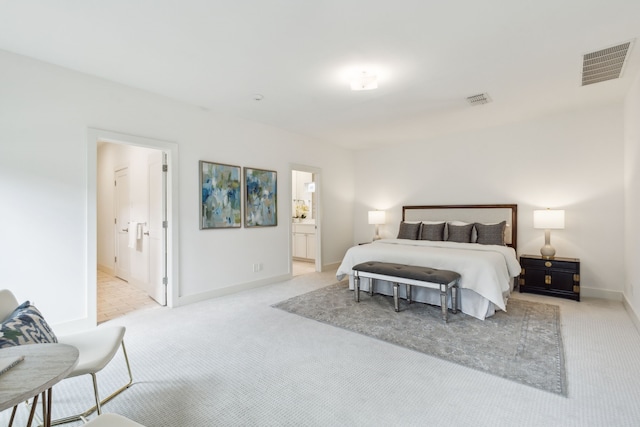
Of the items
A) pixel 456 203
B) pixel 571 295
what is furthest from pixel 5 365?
pixel 456 203

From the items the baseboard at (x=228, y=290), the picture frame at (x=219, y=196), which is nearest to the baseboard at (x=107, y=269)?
the baseboard at (x=228, y=290)

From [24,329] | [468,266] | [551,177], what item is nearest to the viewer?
[24,329]

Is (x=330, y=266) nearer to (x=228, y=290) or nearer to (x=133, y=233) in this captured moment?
(x=228, y=290)

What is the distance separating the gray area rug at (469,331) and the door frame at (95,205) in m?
1.43

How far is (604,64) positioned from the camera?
117 inches

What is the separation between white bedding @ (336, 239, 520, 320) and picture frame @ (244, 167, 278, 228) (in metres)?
1.54

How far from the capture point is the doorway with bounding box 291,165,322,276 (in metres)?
6.04

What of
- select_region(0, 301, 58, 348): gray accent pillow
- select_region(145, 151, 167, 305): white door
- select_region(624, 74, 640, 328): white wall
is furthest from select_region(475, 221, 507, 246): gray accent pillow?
select_region(0, 301, 58, 348): gray accent pillow

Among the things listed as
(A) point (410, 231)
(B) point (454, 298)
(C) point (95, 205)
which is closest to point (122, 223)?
(C) point (95, 205)

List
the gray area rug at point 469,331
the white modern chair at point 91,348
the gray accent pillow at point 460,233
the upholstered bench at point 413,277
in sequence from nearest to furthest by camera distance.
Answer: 1. the white modern chair at point 91,348
2. the gray area rug at point 469,331
3. the upholstered bench at point 413,277
4. the gray accent pillow at point 460,233

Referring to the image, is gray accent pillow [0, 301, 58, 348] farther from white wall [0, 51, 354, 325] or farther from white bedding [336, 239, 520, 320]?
white bedding [336, 239, 520, 320]

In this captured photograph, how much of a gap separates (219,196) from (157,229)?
3.05ft

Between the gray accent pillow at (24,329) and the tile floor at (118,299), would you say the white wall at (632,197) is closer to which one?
the gray accent pillow at (24,329)

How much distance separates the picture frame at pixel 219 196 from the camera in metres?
4.14
